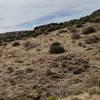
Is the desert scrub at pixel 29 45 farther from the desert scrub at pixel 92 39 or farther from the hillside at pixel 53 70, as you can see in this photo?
the desert scrub at pixel 92 39

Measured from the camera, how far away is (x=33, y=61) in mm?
29547

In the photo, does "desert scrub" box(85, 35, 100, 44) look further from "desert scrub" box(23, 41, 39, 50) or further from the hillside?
"desert scrub" box(23, 41, 39, 50)

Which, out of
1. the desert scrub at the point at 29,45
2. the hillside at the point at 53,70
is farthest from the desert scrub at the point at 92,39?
the desert scrub at the point at 29,45

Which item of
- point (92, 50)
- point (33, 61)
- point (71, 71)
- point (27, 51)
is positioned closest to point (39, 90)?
point (71, 71)

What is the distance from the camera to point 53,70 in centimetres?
2650

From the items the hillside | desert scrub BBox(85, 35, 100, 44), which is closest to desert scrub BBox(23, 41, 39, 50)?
the hillside

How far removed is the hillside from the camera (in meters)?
21.6

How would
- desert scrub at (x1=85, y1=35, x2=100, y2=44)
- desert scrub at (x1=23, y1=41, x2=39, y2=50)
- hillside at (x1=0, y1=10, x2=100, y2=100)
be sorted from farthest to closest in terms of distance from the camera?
desert scrub at (x1=23, y1=41, x2=39, y2=50) < desert scrub at (x1=85, y1=35, x2=100, y2=44) < hillside at (x1=0, y1=10, x2=100, y2=100)

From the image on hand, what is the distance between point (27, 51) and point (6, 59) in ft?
9.69

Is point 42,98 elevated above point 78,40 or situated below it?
below

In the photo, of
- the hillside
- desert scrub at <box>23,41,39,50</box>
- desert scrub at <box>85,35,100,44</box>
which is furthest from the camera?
desert scrub at <box>23,41,39,50</box>

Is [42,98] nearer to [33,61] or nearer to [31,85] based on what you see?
[31,85]

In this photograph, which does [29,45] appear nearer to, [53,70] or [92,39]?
[92,39]

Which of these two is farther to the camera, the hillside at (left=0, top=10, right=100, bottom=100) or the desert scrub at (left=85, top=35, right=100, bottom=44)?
the desert scrub at (left=85, top=35, right=100, bottom=44)
